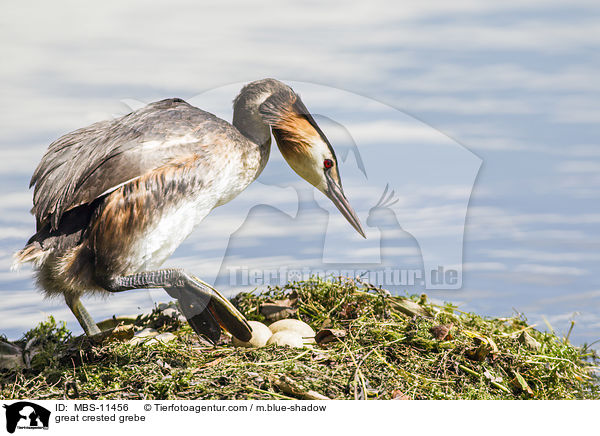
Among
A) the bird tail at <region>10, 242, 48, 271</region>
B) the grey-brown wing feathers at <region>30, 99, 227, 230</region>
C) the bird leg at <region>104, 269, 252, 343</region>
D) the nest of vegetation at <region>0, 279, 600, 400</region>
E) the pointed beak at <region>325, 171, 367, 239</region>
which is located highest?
the grey-brown wing feathers at <region>30, 99, 227, 230</region>

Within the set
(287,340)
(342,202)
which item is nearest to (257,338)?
(287,340)

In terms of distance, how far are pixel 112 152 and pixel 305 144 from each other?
2.21 ft

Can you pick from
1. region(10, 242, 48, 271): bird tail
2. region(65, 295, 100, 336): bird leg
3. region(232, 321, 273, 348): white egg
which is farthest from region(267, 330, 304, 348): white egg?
region(10, 242, 48, 271): bird tail

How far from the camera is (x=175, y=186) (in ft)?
6.61

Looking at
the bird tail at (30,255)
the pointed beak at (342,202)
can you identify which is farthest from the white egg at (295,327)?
the bird tail at (30,255)

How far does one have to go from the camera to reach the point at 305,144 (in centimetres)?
221

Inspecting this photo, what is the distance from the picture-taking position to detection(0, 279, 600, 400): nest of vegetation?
1.87 metres

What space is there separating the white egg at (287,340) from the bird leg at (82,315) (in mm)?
664

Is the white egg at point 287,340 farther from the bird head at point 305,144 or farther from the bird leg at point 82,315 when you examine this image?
the bird leg at point 82,315

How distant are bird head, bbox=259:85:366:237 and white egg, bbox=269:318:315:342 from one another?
1.33 ft

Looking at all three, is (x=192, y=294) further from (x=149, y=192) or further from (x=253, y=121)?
(x=253, y=121)

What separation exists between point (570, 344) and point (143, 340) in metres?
1.71

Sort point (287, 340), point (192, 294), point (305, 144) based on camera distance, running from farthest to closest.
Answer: point (305, 144) → point (287, 340) → point (192, 294)

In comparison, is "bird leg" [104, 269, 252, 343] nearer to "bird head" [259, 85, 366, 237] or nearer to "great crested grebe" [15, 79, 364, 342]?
"great crested grebe" [15, 79, 364, 342]
